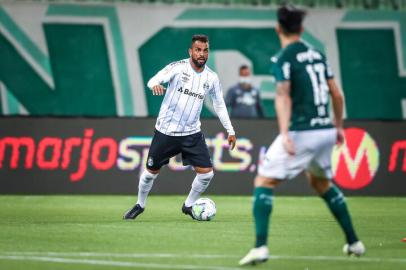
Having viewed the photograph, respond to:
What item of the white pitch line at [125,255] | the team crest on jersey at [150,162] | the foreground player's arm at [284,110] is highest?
the foreground player's arm at [284,110]

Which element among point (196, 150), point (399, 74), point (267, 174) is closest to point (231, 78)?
point (399, 74)

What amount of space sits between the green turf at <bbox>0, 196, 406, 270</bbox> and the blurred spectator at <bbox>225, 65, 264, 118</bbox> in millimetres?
5101

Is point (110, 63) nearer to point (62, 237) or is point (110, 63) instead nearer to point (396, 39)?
point (396, 39)

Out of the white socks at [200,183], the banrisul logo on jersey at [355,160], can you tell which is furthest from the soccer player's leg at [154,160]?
the banrisul logo on jersey at [355,160]

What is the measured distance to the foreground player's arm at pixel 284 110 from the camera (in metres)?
8.32

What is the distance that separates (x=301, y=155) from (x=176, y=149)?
4343 millimetres

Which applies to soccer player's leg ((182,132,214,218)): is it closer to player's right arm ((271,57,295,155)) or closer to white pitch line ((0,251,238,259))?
white pitch line ((0,251,238,259))

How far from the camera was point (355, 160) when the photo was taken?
1780 centimetres

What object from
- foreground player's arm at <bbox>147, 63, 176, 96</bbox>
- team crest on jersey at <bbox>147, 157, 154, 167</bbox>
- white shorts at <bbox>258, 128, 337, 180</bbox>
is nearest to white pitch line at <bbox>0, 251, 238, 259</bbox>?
white shorts at <bbox>258, 128, 337, 180</bbox>

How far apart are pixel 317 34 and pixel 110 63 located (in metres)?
4.68

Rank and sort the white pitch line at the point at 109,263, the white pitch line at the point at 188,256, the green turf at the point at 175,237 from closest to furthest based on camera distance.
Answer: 1. the white pitch line at the point at 109,263
2. the green turf at the point at 175,237
3. the white pitch line at the point at 188,256

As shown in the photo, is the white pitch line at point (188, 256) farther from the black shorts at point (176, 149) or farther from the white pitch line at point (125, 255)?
the black shorts at point (176, 149)

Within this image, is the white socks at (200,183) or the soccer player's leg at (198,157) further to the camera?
the white socks at (200,183)

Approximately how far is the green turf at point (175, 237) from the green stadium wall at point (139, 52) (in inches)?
346
